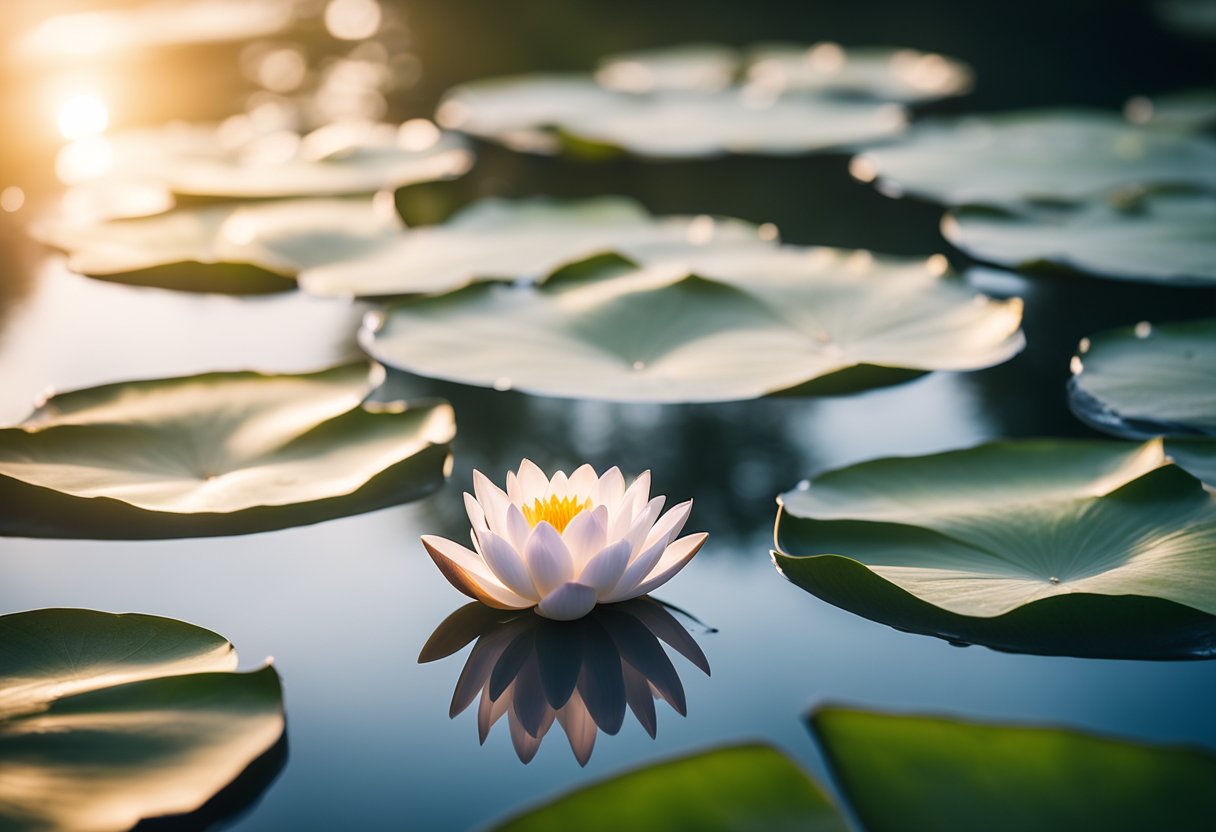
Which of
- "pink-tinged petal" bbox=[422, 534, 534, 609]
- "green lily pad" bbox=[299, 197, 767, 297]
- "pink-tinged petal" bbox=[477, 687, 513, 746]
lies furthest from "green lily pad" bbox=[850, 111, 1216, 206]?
"pink-tinged petal" bbox=[477, 687, 513, 746]

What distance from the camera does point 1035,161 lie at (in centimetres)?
292

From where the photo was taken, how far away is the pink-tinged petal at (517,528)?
114 cm

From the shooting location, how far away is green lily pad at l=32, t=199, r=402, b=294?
226 centimetres

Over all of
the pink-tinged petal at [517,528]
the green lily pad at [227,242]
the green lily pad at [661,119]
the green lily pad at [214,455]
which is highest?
the green lily pad at [661,119]

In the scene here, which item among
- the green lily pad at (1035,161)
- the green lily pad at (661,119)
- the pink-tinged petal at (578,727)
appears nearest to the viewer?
the pink-tinged petal at (578,727)

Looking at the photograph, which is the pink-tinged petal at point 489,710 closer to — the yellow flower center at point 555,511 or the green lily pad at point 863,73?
the yellow flower center at point 555,511

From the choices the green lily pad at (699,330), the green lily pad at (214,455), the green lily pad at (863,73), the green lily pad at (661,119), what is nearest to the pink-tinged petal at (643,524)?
the green lily pad at (214,455)

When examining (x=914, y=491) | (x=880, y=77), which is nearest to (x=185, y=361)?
(x=914, y=491)

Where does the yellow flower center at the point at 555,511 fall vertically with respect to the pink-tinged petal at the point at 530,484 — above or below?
below

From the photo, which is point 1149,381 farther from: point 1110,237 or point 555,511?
point 555,511

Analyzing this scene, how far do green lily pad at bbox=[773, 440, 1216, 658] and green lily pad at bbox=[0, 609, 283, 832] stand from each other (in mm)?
620

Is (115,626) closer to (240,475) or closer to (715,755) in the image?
(240,475)

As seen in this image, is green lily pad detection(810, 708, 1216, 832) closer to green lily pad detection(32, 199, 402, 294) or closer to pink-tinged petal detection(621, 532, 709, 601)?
pink-tinged petal detection(621, 532, 709, 601)

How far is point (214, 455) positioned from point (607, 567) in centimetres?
65
